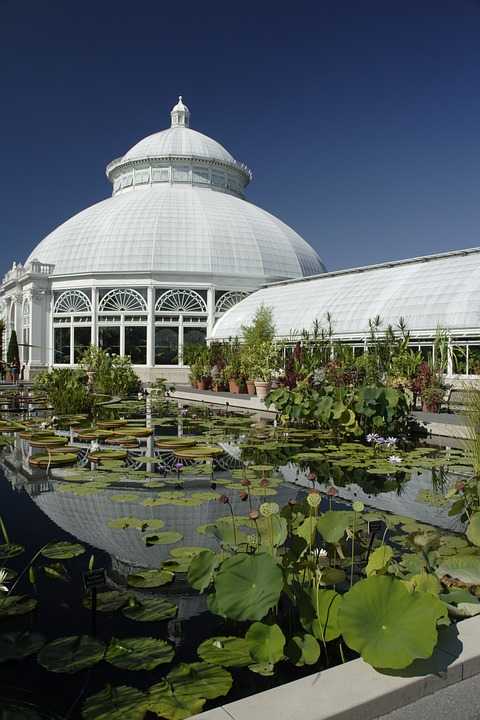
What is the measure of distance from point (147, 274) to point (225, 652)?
1342 inches

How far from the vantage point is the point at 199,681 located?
3.34 m

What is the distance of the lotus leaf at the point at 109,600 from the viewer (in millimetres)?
4301

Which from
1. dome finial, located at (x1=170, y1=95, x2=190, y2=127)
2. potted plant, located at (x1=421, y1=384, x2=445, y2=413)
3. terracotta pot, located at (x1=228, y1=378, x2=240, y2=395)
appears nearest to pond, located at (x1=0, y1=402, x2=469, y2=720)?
potted plant, located at (x1=421, y1=384, x2=445, y2=413)

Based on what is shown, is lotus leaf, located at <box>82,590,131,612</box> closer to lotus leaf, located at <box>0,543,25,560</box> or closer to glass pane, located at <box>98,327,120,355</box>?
lotus leaf, located at <box>0,543,25,560</box>

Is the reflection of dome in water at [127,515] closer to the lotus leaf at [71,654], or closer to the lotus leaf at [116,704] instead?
the lotus leaf at [71,654]

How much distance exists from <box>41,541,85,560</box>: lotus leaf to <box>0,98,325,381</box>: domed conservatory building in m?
30.0

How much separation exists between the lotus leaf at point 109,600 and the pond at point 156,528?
1cm

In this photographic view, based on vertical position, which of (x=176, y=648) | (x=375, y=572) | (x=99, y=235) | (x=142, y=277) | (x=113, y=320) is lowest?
(x=176, y=648)

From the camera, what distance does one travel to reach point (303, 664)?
3537 millimetres

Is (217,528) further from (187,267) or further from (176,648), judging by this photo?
(187,267)

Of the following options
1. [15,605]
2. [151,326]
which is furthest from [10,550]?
[151,326]

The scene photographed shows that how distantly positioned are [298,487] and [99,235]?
33.4 m

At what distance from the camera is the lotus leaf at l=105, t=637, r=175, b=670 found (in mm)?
3509

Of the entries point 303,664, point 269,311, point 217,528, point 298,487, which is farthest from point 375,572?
point 269,311
